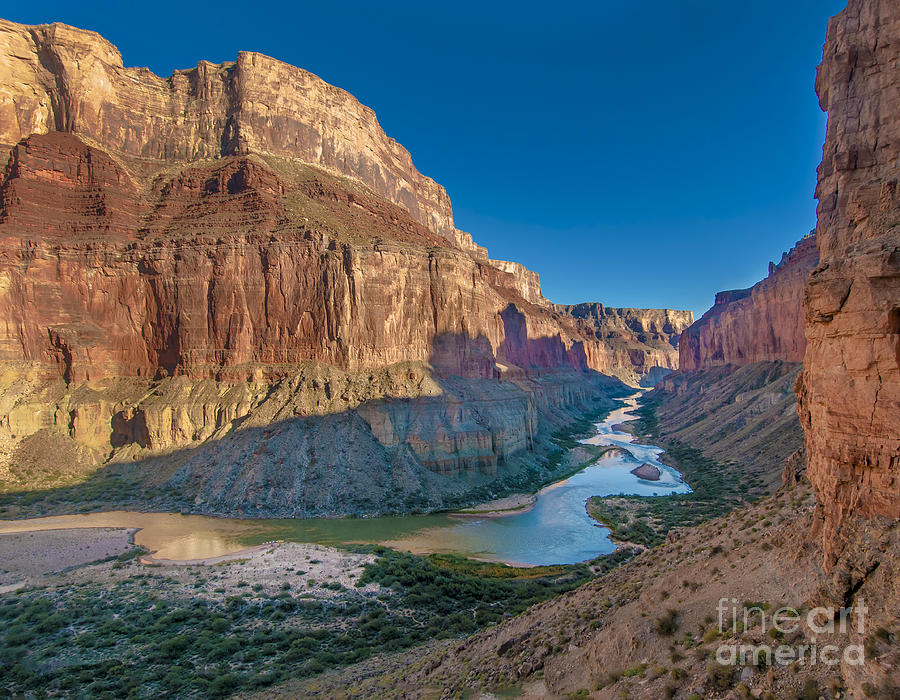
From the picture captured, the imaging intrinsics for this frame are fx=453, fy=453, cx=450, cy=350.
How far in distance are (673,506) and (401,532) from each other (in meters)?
23.1

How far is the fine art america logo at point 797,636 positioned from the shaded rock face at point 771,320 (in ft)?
179

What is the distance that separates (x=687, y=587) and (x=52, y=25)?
91663 millimetres

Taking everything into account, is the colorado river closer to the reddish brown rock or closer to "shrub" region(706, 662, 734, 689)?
the reddish brown rock

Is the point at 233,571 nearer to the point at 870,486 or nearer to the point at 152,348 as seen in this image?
the point at 870,486

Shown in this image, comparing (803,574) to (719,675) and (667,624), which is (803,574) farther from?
(719,675)

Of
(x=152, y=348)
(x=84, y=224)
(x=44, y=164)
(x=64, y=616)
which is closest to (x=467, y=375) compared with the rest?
(x=152, y=348)

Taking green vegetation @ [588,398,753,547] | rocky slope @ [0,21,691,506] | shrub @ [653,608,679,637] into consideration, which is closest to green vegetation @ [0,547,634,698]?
green vegetation @ [588,398,753,547]

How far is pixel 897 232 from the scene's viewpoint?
8156 millimetres

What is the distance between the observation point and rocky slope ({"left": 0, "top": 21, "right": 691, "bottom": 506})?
4522cm

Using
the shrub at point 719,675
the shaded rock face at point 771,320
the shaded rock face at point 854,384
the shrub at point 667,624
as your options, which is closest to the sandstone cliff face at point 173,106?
the shaded rock face at point 771,320

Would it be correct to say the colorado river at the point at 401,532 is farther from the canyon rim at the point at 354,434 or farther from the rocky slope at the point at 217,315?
the rocky slope at the point at 217,315

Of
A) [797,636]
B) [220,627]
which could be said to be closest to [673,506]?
[220,627]

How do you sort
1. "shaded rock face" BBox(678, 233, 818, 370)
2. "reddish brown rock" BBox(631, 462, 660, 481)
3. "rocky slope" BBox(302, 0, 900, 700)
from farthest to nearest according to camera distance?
"shaded rock face" BBox(678, 233, 818, 370) → "reddish brown rock" BBox(631, 462, 660, 481) → "rocky slope" BBox(302, 0, 900, 700)

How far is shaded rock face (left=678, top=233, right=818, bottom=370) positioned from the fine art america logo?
54594 millimetres
